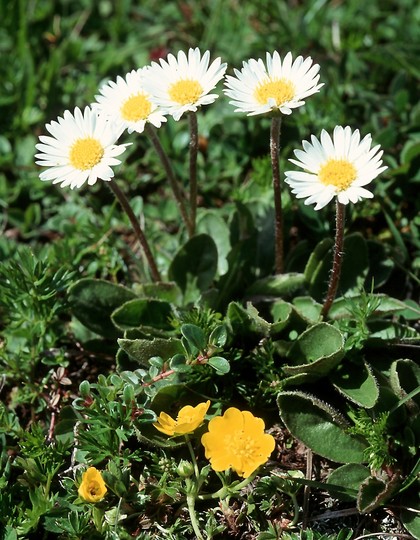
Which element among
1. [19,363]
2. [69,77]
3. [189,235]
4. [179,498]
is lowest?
[179,498]

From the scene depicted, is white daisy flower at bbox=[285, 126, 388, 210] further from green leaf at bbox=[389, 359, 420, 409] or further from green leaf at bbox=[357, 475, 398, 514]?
green leaf at bbox=[357, 475, 398, 514]

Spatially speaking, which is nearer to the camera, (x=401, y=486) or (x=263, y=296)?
(x=401, y=486)

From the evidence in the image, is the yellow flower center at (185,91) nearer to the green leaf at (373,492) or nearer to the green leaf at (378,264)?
the green leaf at (378,264)

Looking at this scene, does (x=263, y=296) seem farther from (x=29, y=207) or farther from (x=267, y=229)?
(x=29, y=207)

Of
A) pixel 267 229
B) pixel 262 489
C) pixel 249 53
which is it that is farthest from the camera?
pixel 249 53

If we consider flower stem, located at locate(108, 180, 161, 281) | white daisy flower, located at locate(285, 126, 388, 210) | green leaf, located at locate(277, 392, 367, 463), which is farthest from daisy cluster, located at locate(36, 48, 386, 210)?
green leaf, located at locate(277, 392, 367, 463)

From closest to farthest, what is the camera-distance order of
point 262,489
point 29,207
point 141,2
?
1. point 262,489
2. point 29,207
3. point 141,2

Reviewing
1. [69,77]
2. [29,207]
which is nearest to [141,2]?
[69,77]

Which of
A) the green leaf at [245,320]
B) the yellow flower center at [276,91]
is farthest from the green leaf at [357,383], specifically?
the yellow flower center at [276,91]
